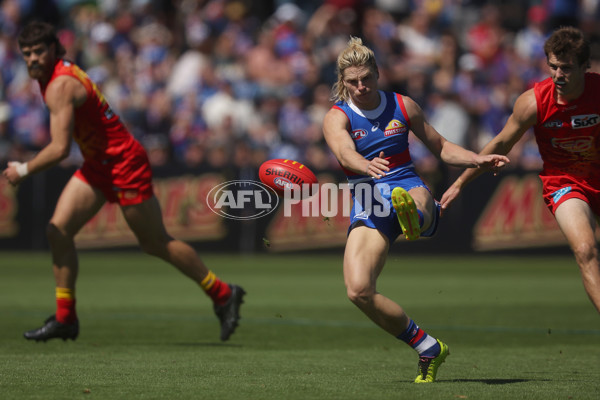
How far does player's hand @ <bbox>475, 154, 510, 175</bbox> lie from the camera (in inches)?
272

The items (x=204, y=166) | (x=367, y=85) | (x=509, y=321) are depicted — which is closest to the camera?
(x=367, y=85)

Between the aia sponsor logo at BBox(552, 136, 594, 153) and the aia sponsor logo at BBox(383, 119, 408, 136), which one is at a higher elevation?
the aia sponsor logo at BBox(383, 119, 408, 136)

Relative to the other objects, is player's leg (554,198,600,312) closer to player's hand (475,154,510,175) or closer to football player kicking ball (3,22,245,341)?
player's hand (475,154,510,175)

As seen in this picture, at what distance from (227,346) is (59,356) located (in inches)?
58.2

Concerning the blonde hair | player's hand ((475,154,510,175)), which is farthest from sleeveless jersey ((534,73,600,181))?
the blonde hair

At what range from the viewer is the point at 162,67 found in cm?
2206

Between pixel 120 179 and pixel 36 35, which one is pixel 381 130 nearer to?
pixel 120 179

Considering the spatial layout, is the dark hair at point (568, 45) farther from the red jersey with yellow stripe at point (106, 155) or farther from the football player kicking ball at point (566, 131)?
the red jersey with yellow stripe at point (106, 155)

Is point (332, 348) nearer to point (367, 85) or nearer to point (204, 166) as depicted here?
point (367, 85)

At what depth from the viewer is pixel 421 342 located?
7059 millimetres

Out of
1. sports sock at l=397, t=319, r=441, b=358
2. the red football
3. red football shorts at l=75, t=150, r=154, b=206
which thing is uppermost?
the red football

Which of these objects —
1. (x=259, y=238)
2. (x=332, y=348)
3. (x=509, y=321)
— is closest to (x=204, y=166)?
(x=259, y=238)

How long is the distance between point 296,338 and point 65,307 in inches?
81.7

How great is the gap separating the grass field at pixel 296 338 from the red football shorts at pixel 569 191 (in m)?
Answer: 1.19
